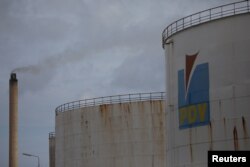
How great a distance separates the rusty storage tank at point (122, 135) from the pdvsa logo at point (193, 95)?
12.0 meters

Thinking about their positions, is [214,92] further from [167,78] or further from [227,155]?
[227,155]

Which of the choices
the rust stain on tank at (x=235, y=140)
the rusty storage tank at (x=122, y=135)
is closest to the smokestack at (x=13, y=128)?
the rusty storage tank at (x=122, y=135)

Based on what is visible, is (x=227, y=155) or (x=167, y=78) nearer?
(x=227, y=155)

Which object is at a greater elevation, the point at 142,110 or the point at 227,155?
the point at 142,110

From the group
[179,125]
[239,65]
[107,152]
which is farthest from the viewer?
[107,152]

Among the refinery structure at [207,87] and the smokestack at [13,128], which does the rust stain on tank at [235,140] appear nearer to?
the refinery structure at [207,87]

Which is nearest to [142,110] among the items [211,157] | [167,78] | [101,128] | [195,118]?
[101,128]

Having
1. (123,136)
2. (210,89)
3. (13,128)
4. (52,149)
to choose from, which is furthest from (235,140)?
(52,149)

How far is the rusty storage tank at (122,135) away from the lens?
144 feet

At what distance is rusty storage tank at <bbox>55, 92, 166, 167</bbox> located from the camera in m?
43.9

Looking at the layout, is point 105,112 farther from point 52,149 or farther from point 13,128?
point 52,149

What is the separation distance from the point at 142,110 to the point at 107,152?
3.79 meters

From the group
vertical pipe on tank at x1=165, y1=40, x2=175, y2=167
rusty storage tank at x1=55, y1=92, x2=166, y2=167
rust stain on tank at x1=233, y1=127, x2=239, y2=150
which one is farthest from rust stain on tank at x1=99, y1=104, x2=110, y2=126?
rust stain on tank at x1=233, y1=127, x2=239, y2=150

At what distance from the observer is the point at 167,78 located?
3416 centimetres
